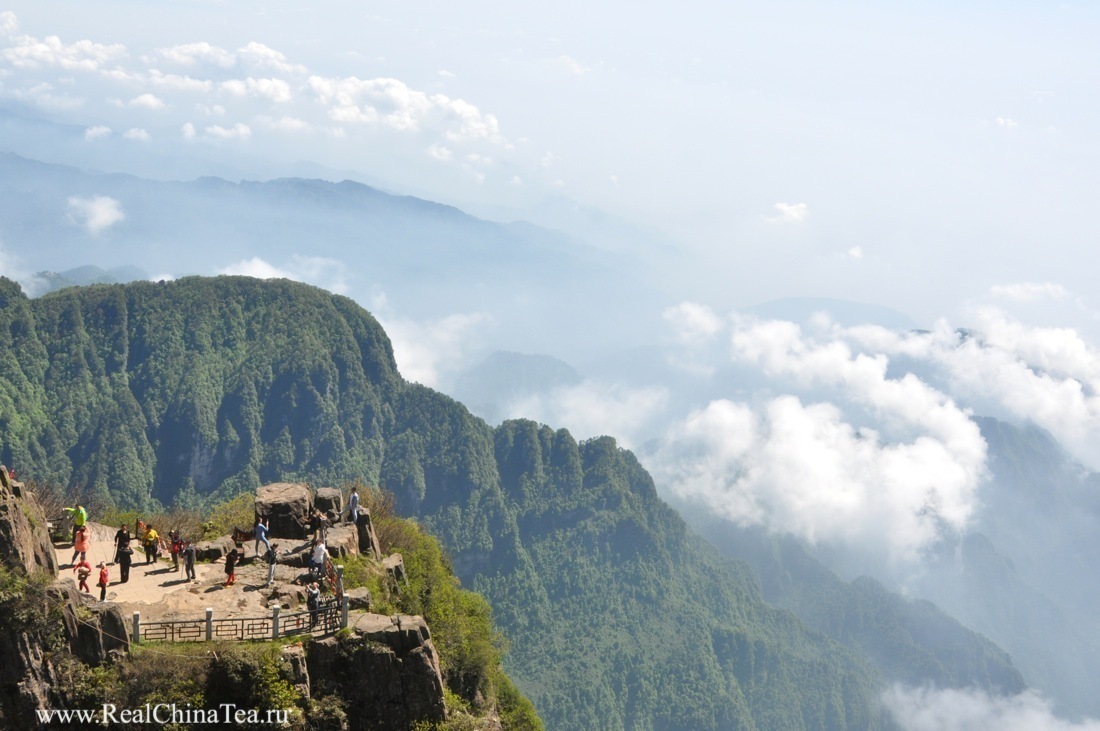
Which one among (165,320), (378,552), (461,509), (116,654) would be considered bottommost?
(461,509)

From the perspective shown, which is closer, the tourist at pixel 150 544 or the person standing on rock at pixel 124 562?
the person standing on rock at pixel 124 562

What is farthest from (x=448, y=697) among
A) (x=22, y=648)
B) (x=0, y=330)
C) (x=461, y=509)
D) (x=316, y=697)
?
(x=0, y=330)

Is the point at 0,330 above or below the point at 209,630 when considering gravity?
below

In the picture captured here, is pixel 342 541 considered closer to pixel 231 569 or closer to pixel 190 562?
pixel 231 569

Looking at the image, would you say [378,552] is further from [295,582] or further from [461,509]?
[461,509]

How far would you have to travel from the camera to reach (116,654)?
2552 centimetres

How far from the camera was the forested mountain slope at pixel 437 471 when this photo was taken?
155 m

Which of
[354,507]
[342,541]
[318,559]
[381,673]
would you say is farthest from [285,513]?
[381,673]

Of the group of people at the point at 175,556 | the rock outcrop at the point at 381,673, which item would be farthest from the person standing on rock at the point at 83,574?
the rock outcrop at the point at 381,673

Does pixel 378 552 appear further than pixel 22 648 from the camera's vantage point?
Yes

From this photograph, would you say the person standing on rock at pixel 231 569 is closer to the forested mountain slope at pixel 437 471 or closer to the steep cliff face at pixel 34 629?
the steep cliff face at pixel 34 629

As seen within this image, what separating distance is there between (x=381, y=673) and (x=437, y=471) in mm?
157262

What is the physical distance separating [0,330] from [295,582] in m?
158

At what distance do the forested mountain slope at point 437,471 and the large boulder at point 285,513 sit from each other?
114282mm
